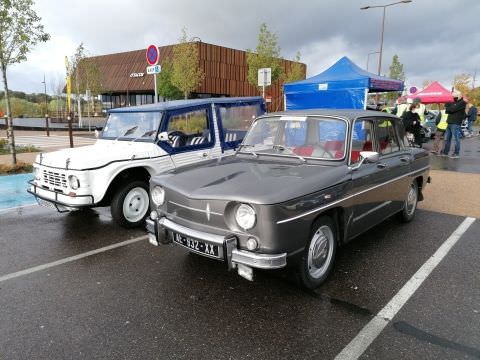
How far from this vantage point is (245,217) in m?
2.99

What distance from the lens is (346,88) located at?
12359mm

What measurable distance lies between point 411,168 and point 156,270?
369cm

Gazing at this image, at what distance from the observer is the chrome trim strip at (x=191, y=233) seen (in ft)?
10.0

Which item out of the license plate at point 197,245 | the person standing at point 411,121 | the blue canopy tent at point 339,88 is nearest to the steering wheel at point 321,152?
the license plate at point 197,245

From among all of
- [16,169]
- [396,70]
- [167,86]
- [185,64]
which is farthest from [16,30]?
[396,70]

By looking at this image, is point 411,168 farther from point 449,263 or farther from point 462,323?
point 462,323

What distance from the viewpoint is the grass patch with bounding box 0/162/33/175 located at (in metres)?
9.40

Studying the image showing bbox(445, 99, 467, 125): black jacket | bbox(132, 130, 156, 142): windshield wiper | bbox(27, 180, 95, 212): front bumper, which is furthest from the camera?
bbox(445, 99, 467, 125): black jacket

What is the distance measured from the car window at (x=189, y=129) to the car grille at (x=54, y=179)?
1625mm

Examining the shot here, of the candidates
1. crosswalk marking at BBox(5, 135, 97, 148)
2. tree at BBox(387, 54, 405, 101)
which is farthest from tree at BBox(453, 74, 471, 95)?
crosswalk marking at BBox(5, 135, 97, 148)

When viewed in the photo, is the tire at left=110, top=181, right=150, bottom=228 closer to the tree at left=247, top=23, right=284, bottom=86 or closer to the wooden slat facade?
the tree at left=247, top=23, right=284, bottom=86

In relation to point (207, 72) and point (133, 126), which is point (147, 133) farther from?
point (207, 72)

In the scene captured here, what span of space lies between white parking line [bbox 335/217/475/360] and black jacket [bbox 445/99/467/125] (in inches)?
346

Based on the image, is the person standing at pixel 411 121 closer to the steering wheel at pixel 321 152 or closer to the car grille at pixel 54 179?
the steering wheel at pixel 321 152
